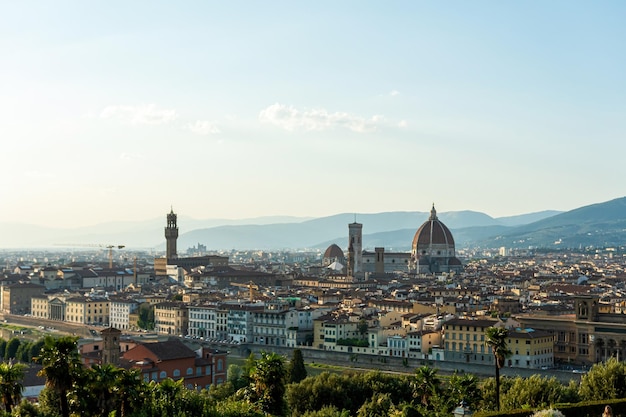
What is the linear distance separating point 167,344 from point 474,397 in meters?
19.3

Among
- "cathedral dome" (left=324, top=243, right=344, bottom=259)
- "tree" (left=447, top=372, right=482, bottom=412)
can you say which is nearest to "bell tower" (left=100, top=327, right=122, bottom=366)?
"tree" (left=447, top=372, right=482, bottom=412)

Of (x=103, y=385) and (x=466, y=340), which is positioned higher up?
(x=103, y=385)

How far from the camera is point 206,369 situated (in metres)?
51.1

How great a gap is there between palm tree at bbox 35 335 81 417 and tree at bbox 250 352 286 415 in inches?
333

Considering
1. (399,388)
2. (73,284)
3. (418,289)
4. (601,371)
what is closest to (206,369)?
(399,388)

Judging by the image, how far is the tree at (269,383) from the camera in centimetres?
3281

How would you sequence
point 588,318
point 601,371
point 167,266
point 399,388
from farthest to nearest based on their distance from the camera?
point 167,266 < point 588,318 < point 399,388 < point 601,371

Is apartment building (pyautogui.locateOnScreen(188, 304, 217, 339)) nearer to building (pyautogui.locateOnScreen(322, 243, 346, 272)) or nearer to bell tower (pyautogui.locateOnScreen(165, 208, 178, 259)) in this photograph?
bell tower (pyautogui.locateOnScreen(165, 208, 178, 259))

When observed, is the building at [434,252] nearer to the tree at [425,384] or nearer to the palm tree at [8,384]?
the tree at [425,384]

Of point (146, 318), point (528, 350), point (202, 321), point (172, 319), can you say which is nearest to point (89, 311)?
point (146, 318)

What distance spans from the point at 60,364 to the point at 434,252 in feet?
415

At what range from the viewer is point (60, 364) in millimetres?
25266

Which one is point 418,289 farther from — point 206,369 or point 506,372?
point 206,369

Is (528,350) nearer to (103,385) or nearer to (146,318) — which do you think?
(103,385)
